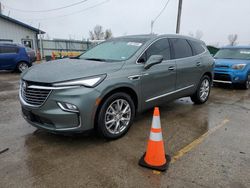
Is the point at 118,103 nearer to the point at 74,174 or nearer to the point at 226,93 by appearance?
the point at 74,174

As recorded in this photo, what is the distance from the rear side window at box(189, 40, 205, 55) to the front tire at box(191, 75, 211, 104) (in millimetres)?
704

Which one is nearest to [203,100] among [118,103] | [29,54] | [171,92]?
[171,92]

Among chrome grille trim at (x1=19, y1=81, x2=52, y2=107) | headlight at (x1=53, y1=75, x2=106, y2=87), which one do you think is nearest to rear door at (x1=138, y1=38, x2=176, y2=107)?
headlight at (x1=53, y1=75, x2=106, y2=87)

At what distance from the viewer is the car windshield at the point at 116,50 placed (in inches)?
145

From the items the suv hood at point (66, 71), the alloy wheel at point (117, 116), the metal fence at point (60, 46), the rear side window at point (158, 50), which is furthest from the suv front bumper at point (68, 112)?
the metal fence at point (60, 46)

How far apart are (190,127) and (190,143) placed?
738 millimetres

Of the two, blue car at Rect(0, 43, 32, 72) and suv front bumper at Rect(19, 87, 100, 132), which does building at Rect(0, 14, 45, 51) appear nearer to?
blue car at Rect(0, 43, 32, 72)

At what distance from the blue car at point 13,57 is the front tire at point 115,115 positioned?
10175 millimetres

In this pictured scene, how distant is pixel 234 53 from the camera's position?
8.58m

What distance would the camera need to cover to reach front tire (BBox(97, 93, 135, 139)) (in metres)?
3.08

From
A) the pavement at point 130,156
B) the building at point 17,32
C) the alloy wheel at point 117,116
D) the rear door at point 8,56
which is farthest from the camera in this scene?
the building at point 17,32

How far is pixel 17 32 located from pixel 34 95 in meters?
19.4

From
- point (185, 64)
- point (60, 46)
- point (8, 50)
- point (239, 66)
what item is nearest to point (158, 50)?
point (185, 64)

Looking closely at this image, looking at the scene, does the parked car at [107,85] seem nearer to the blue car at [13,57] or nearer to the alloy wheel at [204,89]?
the alloy wheel at [204,89]
